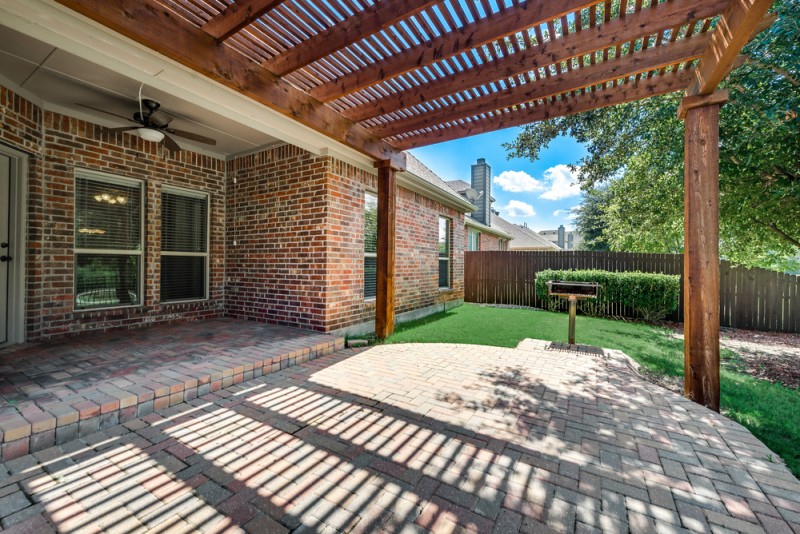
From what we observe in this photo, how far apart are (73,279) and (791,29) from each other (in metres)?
8.46

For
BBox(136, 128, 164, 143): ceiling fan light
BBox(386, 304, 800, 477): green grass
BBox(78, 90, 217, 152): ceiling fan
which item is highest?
BBox(78, 90, 217, 152): ceiling fan

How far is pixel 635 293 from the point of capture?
793 centimetres

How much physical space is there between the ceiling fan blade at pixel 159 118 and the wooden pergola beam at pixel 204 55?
136 cm

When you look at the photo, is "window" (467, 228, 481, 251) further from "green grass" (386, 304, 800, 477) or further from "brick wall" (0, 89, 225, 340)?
"brick wall" (0, 89, 225, 340)

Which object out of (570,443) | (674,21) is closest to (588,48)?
(674,21)

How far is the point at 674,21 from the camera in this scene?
247 cm

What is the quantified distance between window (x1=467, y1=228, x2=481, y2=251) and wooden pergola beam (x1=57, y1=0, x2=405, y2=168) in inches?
398

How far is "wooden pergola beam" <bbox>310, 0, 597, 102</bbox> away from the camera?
8.00 feet

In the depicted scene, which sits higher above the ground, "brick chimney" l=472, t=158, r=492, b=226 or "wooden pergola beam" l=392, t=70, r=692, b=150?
"brick chimney" l=472, t=158, r=492, b=226

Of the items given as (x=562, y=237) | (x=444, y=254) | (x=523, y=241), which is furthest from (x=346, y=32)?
(x=562, y=237)

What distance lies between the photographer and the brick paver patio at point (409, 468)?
1.57 m

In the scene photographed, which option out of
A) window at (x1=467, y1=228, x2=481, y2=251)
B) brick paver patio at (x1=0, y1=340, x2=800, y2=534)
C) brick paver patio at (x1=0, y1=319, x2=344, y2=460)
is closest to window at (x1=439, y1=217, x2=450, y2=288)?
window at (x1=467, y1=228, x2=481, y2=251)

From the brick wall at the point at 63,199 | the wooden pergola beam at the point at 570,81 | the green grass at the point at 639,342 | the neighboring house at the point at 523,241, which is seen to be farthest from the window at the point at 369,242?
the neighboring house at the point at 523,241

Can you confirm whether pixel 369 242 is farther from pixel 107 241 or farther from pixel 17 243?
pixel 17 243
